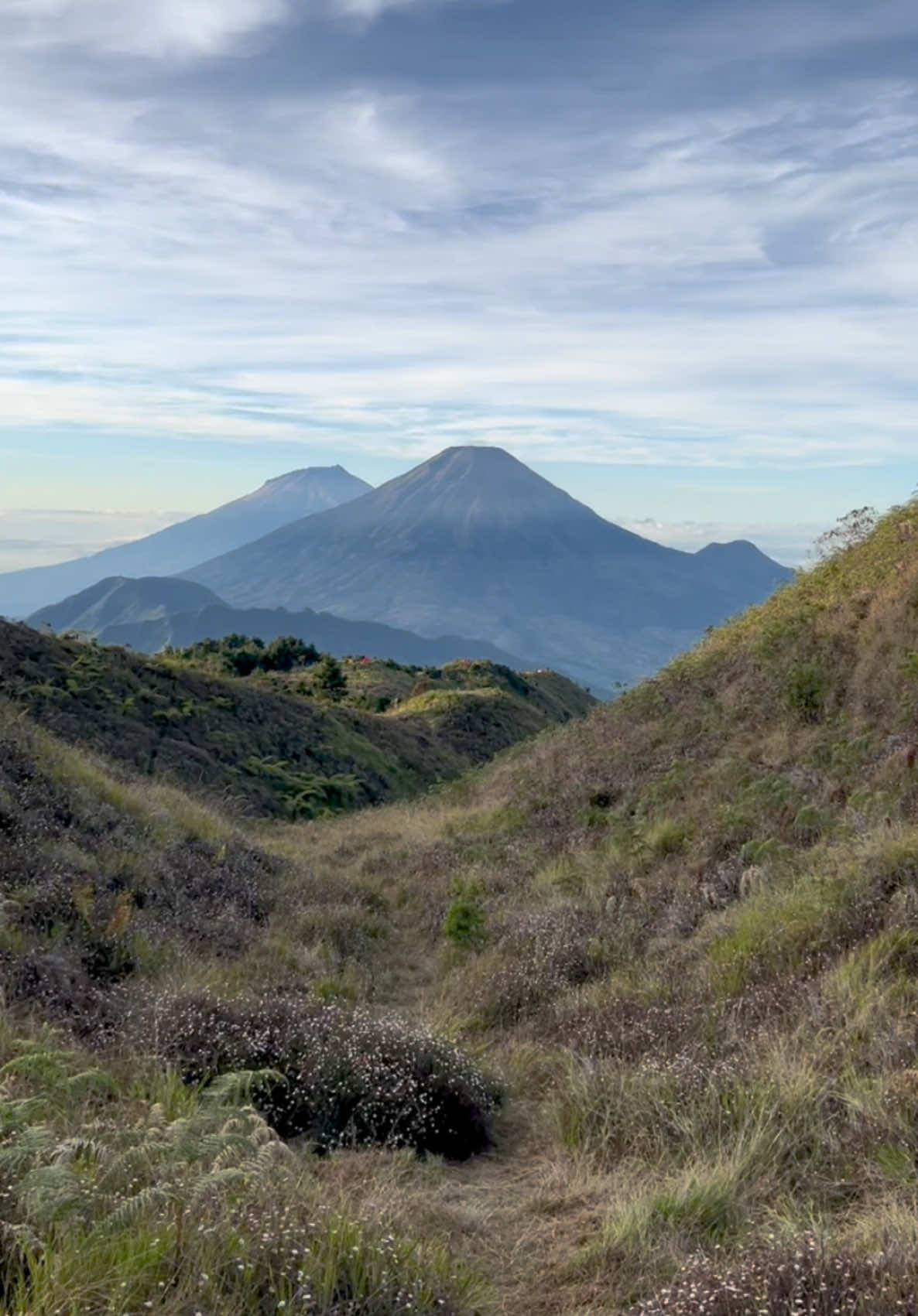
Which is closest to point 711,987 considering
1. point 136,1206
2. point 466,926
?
point 466,926

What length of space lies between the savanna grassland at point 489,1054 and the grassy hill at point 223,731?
8.95 m

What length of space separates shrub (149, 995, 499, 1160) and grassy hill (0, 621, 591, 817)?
484 inches

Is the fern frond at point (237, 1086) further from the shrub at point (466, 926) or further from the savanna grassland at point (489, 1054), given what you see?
the shrub at point (466, 926)

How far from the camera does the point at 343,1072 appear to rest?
5.01 meters

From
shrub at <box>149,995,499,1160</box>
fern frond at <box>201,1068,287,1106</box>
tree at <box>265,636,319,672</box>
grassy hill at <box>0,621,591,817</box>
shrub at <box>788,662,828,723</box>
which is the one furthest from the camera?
tree at <box>265,636,319,672</box>

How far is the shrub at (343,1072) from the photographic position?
4805 mm

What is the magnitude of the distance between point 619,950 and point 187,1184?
15.9 feet

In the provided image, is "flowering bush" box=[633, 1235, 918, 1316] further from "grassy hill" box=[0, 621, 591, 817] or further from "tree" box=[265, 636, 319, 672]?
"tree" box=[265, 636, 319, 672]

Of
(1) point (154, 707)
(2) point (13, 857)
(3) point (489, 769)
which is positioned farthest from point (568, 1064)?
(1) point (154, 707)

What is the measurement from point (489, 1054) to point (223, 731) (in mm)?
19787

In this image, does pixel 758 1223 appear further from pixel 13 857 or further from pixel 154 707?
pixel 154 707

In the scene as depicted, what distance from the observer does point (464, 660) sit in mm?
53219

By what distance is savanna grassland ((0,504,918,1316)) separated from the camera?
9.93 ft

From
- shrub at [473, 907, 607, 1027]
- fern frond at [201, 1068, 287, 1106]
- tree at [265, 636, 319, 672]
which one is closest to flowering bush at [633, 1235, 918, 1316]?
fern frond at [201, 1068, 287, 1106]
